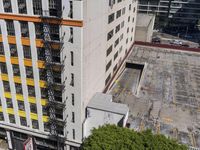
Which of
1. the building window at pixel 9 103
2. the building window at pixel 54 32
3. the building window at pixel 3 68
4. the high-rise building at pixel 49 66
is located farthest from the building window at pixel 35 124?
the building window at pixel 54 32

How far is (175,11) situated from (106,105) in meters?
143

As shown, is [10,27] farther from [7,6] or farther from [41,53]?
[41,53]

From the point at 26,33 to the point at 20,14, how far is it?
3095mm

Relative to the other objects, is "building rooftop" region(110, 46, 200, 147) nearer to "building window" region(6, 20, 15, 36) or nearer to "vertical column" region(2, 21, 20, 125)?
"vertical column" region(2, 21, 20, 125)

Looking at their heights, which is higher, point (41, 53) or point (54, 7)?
point (54, 7)

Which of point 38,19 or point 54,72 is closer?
point 38,19

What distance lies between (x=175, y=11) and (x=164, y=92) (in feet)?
404

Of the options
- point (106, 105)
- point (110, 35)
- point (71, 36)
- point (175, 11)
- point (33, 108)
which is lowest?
point (33, 108)

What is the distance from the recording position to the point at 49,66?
121 ft

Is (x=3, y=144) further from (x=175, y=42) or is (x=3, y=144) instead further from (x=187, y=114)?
(x=175, y=42)

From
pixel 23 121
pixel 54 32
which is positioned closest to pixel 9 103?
pixel 23 121

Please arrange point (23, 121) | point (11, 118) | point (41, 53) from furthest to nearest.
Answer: point (11, 118) < point (23, 121) < point (41, 53)

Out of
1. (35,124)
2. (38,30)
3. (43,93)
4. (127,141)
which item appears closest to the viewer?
(127,141)

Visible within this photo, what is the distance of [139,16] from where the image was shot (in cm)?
10569
